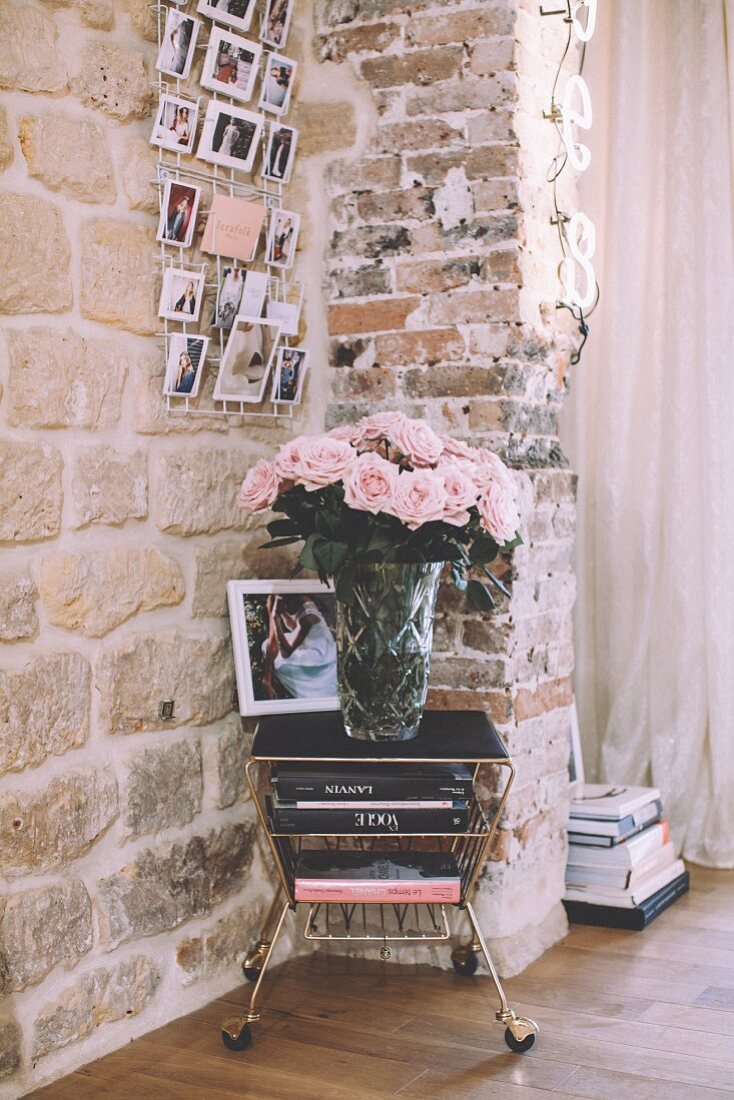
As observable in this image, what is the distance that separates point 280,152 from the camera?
243cm

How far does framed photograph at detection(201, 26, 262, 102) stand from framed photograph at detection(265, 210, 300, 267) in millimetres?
236

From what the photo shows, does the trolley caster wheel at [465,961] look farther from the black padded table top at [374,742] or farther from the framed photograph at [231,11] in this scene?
the framed photograph at [231,11]

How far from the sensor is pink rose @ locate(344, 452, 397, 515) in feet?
6.37

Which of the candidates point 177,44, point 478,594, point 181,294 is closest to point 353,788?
point 478,594

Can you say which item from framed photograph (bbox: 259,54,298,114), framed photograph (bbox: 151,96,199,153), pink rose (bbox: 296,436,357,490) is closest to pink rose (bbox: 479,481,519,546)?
pink rose (bbox: 296,436,357,490)

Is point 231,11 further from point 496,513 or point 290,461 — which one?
point 496,513

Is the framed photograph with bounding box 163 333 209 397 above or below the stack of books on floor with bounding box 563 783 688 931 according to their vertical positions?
above

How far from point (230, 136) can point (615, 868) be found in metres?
1.71

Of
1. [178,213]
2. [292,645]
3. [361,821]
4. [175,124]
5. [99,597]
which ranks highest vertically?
→ [175,124]

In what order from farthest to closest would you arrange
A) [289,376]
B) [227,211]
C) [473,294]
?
1. [289,376]
2. [473,294]
3. [227,211]

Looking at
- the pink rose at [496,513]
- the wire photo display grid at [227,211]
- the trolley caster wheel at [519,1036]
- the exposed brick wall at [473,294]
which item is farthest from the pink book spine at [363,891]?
the wire photo display grid at [227,211]

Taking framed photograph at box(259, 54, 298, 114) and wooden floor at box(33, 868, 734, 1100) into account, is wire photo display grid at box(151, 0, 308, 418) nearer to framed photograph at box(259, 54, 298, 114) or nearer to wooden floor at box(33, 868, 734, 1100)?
framed photograph at box(259, 54, 298, 114)

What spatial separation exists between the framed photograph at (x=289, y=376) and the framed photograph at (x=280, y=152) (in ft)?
1.15

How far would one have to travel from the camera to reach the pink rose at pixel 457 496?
76.8 inches
